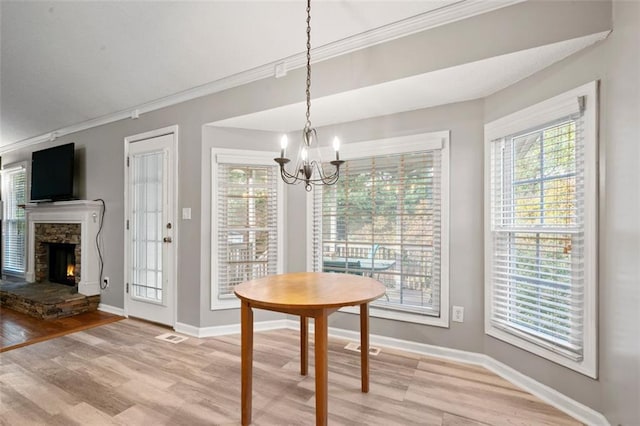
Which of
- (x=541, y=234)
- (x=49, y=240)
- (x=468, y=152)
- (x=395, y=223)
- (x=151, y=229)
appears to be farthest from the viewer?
(x=49, y=240)

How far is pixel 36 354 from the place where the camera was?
2617mm

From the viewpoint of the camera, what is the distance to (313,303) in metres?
1.42

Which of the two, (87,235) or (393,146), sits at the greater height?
(393,146)

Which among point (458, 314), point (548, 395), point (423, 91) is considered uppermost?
point (423, 91)

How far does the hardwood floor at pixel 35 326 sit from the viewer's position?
2943 millimetres

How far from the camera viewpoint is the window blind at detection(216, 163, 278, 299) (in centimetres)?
311

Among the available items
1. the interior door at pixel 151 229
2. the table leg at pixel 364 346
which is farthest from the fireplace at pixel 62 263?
A: the table leg at pixel 364 346

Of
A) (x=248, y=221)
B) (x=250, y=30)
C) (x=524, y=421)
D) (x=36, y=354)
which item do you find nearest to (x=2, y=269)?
(x=36, y=354)

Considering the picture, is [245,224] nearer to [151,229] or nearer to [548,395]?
[151,229]

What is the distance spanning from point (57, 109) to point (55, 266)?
2.47 metres

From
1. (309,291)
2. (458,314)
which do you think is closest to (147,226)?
(309,291)

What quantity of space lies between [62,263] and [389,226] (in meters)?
5.04

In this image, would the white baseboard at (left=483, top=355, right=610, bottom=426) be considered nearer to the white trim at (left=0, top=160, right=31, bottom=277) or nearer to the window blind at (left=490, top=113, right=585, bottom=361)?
the window blind at (left=490, top=113, right=585, bottom=361)

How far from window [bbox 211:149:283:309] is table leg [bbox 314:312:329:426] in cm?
181
